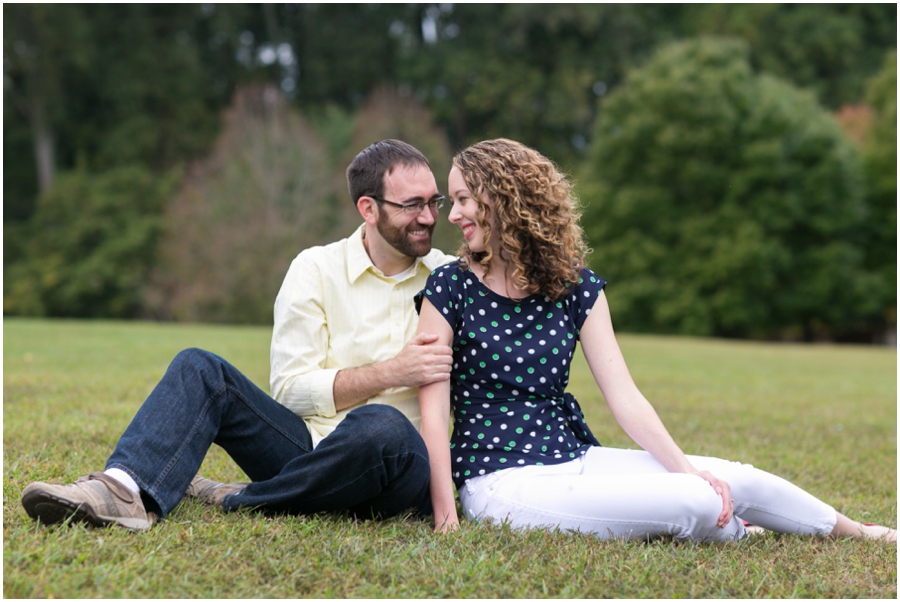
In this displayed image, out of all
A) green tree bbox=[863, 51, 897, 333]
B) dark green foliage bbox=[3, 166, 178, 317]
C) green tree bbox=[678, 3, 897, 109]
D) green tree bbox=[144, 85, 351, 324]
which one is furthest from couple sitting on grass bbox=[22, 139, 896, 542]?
green tree bbox=[678, 3, 897, 109]

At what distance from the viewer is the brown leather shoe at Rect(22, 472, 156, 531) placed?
9.09ft

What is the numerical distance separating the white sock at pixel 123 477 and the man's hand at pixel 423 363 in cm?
92

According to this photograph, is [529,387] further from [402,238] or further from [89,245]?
[89,245]

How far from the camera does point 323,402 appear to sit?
11.1 feet

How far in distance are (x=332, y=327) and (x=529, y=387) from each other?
803 mm

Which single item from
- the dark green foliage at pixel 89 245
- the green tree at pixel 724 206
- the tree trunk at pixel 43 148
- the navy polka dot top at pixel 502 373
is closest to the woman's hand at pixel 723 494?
the navy polka dot top at pixel 502 373

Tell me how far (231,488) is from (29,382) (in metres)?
4.53

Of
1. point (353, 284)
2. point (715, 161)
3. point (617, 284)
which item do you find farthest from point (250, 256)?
point (353, 284)

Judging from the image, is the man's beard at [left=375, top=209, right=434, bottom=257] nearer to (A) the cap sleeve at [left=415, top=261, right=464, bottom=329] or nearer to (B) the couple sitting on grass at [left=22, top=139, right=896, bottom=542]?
(B) the couple sitting on grass at [left=22, top=139, right=896, bottom=542]

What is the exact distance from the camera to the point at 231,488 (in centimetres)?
347

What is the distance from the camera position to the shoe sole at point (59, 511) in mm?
2766

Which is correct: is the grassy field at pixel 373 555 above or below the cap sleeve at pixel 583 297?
below

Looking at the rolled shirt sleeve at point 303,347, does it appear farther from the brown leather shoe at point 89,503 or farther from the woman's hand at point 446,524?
the brown leather shoe at point 89,503

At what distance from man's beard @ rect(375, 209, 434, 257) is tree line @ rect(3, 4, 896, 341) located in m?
21.2
